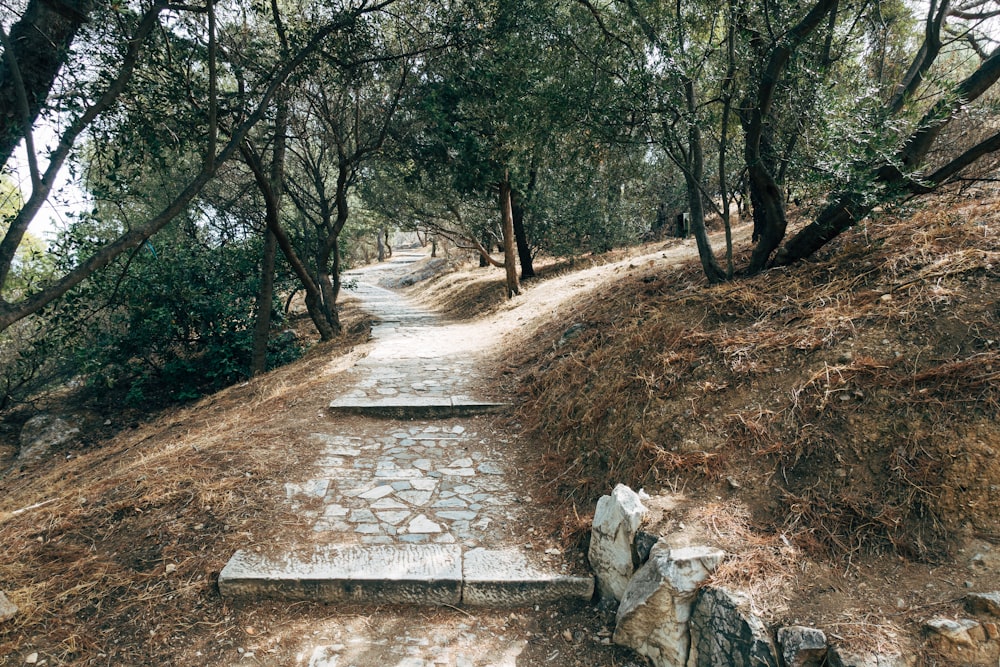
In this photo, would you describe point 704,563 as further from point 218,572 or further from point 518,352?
point 518,352

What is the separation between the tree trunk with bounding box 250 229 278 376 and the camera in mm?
9859

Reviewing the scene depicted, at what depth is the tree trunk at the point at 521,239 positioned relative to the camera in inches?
605

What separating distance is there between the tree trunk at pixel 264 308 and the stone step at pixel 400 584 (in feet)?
24.4

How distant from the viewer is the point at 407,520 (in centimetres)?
388

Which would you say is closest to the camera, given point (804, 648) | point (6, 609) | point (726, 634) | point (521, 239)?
point (804, 648)

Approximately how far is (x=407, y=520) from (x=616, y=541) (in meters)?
1.54

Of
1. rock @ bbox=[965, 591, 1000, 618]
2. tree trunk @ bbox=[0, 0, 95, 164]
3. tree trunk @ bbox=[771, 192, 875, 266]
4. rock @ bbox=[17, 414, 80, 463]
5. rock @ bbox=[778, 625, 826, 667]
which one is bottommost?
rock @ bbox=[17, 414, 80, 463]

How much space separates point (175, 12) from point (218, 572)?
17.6 feet

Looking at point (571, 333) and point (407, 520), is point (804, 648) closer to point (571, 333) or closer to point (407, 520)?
point (407, 520)

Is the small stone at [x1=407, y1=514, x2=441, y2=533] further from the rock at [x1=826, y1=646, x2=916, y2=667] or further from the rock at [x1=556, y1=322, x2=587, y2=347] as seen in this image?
the rock at [x1=556, y1=322, x2=587, y2=347]

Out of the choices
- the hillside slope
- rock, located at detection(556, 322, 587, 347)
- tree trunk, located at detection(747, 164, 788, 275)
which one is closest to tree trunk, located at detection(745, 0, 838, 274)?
tree trunk, located at detection(747, 164, 788, 275)

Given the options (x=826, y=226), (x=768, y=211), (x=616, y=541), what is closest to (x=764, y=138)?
(x=768, y=211)

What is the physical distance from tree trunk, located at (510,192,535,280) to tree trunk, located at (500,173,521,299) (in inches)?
75.0

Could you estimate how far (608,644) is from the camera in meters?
2.92
